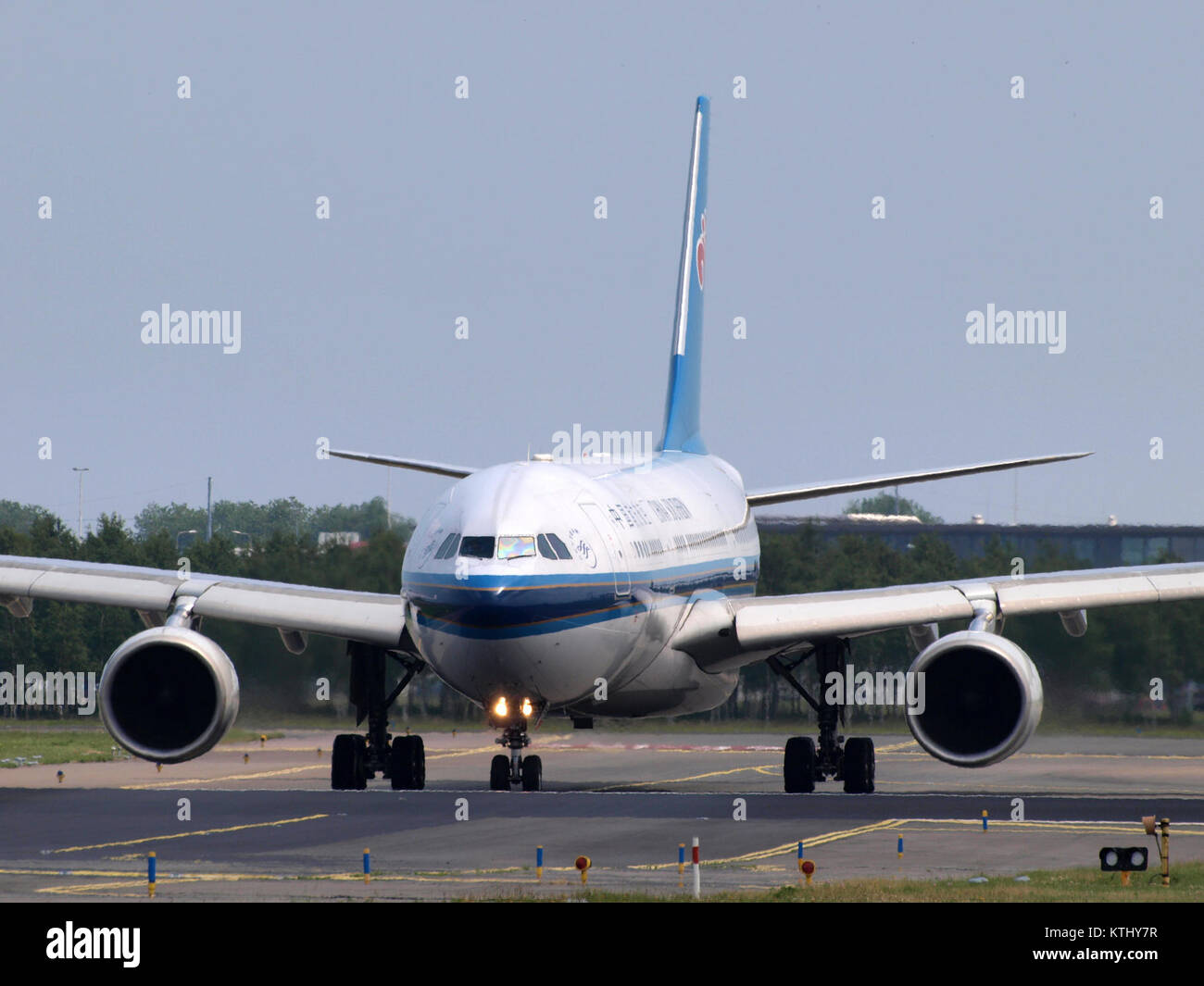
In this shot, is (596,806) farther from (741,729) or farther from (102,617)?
(102,617)

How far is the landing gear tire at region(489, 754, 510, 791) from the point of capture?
33.7 meters

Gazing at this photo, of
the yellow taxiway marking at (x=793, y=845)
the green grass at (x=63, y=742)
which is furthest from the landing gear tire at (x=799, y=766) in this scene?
the green grass at (x=63, y=742)

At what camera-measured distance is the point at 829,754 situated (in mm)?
35812

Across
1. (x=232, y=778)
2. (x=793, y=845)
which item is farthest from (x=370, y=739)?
(x=793, y=845)

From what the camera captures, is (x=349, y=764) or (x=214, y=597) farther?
(x=349, y=764)

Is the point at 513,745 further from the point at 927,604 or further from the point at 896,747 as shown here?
the point at 896,747

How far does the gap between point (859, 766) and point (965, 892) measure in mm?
13837

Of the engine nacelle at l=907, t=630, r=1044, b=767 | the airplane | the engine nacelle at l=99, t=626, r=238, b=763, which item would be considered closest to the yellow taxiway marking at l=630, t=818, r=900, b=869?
the engine nacelle at l=907, t=630, r=1044, b=767

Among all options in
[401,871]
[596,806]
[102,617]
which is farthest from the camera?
[102,617]

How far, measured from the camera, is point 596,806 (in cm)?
3244

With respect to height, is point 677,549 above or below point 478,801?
above

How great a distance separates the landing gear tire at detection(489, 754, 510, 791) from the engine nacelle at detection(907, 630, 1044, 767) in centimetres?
727
